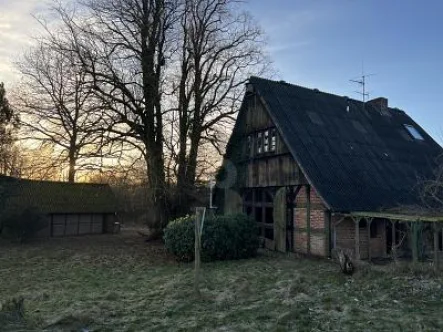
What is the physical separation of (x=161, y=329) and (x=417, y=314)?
468 centimetres

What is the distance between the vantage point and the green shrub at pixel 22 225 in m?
22.4

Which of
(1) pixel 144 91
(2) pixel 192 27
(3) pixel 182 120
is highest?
(2) pixel 192 27

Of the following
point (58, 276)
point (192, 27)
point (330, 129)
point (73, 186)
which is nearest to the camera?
point (58, 276)

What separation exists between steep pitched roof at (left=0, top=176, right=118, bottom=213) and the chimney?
18916 mm

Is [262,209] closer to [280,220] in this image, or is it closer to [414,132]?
[280,220]

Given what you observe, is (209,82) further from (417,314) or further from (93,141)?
(417,314)

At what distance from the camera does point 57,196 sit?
91.4 ft

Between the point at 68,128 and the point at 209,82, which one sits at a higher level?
the point at 209,82

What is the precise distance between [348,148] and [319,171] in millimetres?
3177

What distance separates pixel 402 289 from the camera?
9336 mm

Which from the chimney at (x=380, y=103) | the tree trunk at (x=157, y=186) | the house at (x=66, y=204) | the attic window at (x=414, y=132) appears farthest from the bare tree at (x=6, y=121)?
the attic window at (x=414, y=132)

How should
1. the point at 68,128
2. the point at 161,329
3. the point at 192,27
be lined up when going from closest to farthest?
the point at 161,329, the point at 68,128, the point at 192,27

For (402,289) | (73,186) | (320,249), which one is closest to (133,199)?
(73,186)

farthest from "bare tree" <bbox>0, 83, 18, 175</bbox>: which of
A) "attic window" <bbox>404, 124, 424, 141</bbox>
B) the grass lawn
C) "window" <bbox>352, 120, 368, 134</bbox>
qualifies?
"attic window" <bbox>404, 124, 424, 141</bbox>
